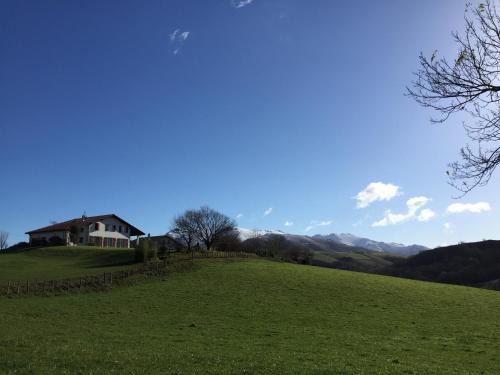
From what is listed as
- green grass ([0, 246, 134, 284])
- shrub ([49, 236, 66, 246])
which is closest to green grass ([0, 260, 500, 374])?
green grass ([0, 246, 134, 284])

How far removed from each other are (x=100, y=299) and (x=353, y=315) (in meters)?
24.9

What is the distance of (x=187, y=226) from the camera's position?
400 feet

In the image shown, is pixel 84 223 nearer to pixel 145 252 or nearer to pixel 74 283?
pixel 145 252

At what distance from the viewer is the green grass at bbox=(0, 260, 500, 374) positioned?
16141mm

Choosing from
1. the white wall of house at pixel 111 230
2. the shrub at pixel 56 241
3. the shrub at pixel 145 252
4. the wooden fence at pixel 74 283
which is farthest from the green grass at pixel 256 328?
the white wall of house at pixel 111 230

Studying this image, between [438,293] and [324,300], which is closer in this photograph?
[324,300]

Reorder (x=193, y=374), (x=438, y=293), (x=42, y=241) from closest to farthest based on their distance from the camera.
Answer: (x=193, y=374)
(x=438, y=293)
(x=42, y=241)

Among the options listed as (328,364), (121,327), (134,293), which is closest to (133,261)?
(134,293)

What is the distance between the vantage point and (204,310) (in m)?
36.4

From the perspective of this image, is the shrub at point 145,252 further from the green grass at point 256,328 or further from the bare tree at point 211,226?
Result: the bare tree at point 211,226

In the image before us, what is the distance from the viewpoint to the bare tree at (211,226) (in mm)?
121062

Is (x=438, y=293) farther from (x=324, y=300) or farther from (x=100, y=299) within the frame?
(x=100, y=299)

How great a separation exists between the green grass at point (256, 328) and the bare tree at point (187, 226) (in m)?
64.9

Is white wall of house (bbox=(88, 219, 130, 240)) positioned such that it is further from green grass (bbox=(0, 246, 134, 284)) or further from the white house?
green grass (bbox=(0, 246, 134, 284))
